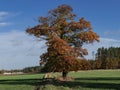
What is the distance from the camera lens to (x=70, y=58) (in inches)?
2232

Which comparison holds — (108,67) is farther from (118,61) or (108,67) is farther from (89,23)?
(89,23)

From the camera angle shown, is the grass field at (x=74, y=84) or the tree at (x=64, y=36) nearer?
the grass field at (x=74, y=84)

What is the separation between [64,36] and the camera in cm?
5812

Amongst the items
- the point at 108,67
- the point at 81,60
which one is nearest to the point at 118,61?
the point at 108,67

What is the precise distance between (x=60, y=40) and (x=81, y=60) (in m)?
5.18

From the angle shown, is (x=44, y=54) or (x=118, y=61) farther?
(x=118, y=61)

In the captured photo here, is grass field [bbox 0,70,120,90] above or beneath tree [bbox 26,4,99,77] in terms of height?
beneath

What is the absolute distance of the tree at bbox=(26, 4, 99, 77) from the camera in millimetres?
56250

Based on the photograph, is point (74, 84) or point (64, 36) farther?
point (64, 36)

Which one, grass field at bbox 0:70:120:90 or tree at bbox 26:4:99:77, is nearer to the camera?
grass field at bbox 0:70:120:90

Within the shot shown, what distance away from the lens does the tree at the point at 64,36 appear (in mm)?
56250

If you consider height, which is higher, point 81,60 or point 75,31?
point 75,31

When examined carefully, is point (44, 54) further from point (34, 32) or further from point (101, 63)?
point (101, 63)

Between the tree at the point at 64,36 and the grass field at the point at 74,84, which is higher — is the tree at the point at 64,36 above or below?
above
